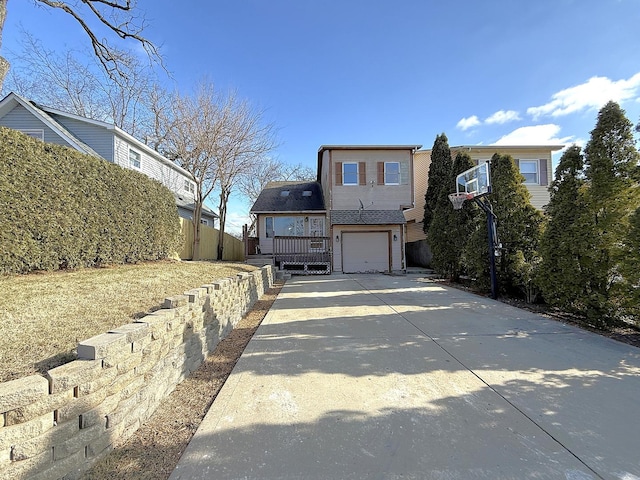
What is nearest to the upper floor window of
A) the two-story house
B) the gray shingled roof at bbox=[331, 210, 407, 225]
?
the two-story house

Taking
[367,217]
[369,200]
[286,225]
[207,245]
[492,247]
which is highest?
[369,200]

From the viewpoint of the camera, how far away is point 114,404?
2225 millimetres

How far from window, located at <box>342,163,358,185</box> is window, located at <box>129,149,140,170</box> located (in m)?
10.4

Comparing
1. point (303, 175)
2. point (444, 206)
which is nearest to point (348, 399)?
point (444, 206)

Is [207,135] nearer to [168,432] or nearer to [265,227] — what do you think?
[265,227]

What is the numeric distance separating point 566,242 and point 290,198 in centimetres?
1454

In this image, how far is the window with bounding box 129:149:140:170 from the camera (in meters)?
15.4

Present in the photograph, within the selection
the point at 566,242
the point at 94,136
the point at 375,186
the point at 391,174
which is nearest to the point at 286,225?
the point at 375,186

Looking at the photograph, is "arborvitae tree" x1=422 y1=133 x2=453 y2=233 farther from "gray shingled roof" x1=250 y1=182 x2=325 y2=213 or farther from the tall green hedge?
the tall green hedge

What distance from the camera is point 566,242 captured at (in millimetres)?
5719

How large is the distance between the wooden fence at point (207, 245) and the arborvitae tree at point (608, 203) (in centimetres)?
1282

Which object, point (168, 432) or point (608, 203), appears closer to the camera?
point (168, 432)

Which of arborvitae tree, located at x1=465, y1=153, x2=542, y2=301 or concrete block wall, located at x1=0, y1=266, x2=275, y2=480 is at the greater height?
arborvitae tree, located at x1=465, y1=153, x2=542, y2=301

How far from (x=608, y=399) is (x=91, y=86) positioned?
27684 millimetres
